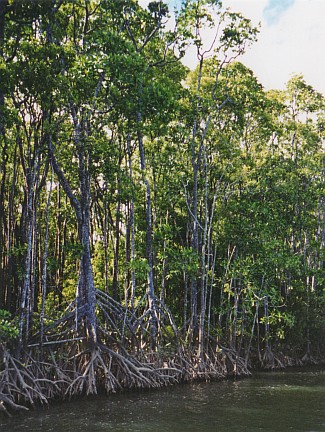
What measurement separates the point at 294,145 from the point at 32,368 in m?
20.1

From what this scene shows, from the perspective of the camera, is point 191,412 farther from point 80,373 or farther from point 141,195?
point 141,195

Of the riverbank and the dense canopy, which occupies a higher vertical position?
the dense canopy

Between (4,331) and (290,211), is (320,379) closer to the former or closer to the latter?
(290,211)

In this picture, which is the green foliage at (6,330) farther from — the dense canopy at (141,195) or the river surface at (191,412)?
the river surface at (191,412)

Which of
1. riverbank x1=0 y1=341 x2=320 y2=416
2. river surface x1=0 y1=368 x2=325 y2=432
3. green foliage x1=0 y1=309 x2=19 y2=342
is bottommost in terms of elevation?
river surface x1=0 y1=368 x2=325 y2=432

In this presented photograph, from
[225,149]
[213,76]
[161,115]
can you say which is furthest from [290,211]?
[161,115]

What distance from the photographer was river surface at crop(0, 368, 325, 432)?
439 inches

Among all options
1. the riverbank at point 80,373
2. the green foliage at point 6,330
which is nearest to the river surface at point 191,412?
the riverbank at point 80,373

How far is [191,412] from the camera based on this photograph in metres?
12.9

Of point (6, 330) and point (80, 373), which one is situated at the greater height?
point (6, 330)

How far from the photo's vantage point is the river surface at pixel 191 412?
11.1 meters

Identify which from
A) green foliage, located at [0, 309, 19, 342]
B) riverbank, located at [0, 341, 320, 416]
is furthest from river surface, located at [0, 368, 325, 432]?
green foliage, located at [0, 309, 19, 342]

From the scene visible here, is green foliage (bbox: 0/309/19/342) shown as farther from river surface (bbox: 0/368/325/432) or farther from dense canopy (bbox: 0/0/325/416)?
river surface (bbox: 0/368/325/432)

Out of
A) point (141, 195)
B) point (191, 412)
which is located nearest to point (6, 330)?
point (191, 412)
